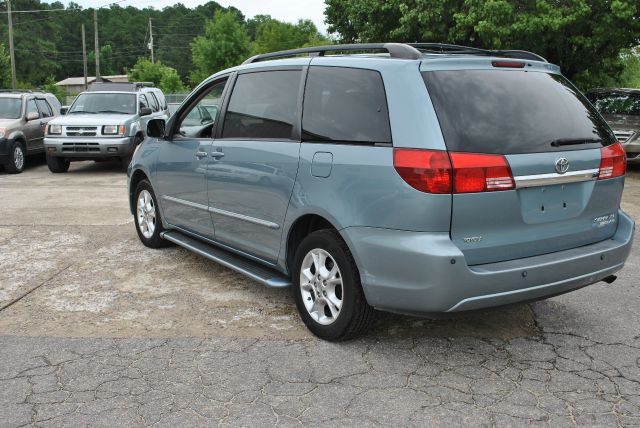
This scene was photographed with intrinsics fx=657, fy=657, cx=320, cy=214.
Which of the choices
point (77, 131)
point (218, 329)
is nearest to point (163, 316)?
point (218, 329)

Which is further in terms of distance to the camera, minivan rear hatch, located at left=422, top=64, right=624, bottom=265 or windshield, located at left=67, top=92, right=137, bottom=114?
windshield, located at left=67, top=92, right=137, bottom=114

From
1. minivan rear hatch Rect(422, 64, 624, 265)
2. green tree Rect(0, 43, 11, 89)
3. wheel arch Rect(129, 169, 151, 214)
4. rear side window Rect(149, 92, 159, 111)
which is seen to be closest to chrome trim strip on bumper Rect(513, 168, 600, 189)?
minivan rear hatch Rect(422, 64, 624, 265)

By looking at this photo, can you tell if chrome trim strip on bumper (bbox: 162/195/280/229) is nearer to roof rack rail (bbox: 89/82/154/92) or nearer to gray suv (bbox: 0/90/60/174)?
gray suv (bbox: 0/90/60/174)

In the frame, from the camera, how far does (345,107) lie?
13.2ft

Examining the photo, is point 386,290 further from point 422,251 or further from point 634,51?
point 634,51

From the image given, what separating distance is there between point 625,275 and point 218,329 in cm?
361

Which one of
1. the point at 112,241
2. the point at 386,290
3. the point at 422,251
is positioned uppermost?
the point at 422,251

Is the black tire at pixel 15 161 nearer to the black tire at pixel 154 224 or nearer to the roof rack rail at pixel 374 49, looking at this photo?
the black tire at pixel 154 224

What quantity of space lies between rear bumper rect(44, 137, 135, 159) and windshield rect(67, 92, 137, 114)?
1.12 metres

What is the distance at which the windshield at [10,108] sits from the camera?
14.3 metres

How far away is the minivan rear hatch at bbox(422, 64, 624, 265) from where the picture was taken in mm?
3496

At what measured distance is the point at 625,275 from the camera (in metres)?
5.73

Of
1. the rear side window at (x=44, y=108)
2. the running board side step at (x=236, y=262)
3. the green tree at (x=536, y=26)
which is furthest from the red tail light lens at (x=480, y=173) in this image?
the rear side window at (x=44, y=108)

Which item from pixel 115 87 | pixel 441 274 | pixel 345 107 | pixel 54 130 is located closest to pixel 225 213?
pixel 345 107
